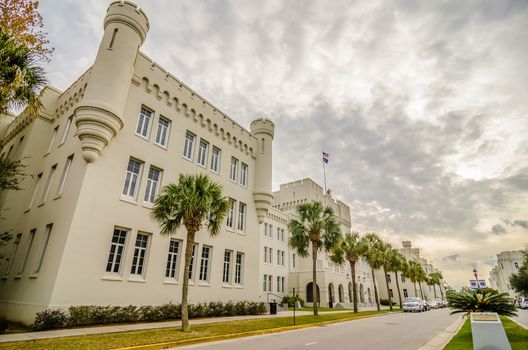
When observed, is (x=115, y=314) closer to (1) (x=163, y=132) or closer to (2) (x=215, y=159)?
(1) (x=163, y=132)

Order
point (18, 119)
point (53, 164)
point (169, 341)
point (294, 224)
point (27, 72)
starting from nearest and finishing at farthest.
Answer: point (169, 341) < point (27, 72) < point (53, 164) < point (18, 119) < point (294, 224)

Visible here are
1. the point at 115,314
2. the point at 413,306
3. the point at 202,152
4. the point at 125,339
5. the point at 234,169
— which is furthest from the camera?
the point at 413,306

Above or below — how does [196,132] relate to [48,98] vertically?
below

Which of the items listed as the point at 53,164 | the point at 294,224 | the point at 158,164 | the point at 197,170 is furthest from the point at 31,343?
the point at 294,224

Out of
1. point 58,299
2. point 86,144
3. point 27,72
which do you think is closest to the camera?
point 27,72

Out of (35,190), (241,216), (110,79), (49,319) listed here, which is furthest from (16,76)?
(241,216)

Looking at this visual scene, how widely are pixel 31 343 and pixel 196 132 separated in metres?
16.8

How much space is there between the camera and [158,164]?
1967 cm

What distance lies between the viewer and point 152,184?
19469mm

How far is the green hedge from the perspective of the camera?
1284cm

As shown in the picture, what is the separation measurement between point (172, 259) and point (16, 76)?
1318 centimetres

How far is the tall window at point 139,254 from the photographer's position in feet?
56.9

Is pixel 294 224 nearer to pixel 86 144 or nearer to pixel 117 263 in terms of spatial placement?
pixel 117 263

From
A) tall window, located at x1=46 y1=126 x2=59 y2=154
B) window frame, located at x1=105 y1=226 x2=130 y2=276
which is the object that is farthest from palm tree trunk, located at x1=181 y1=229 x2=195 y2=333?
tall window, located at x1=46 y1=126 x2=59 y2=154
